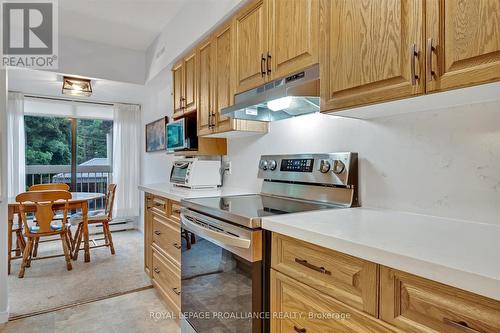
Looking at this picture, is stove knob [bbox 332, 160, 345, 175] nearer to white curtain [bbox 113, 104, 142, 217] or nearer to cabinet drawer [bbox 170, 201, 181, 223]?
cabinet drawer [bbox 170, 201, 181, 223]

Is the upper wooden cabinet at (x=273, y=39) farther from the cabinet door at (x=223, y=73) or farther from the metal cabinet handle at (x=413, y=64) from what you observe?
the metal cabinet handle at (x=413, y=64)

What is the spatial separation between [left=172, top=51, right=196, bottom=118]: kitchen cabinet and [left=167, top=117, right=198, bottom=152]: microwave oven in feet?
0.36

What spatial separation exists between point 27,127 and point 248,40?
4.19 metres

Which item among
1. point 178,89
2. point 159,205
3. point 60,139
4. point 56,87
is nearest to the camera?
point 159,205

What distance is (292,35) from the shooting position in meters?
1.54

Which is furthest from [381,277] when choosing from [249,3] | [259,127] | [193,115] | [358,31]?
[193,115]

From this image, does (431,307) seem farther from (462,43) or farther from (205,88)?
(205,88)

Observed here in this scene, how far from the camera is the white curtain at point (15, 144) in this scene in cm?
394

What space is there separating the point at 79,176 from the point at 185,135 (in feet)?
10.3

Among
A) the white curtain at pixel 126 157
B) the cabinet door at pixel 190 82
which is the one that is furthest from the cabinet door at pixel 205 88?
the white curtain at pixel 126 157

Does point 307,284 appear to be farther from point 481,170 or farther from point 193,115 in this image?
point 193,115

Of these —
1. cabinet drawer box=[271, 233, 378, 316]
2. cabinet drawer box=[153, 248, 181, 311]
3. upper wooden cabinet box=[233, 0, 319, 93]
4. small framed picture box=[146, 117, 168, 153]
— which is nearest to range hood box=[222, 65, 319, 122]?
upper wooden cabinet box=[233, 0, 319, 93]

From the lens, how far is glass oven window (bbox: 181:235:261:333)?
1333 millimetres

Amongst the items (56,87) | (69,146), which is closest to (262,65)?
(56,87)
